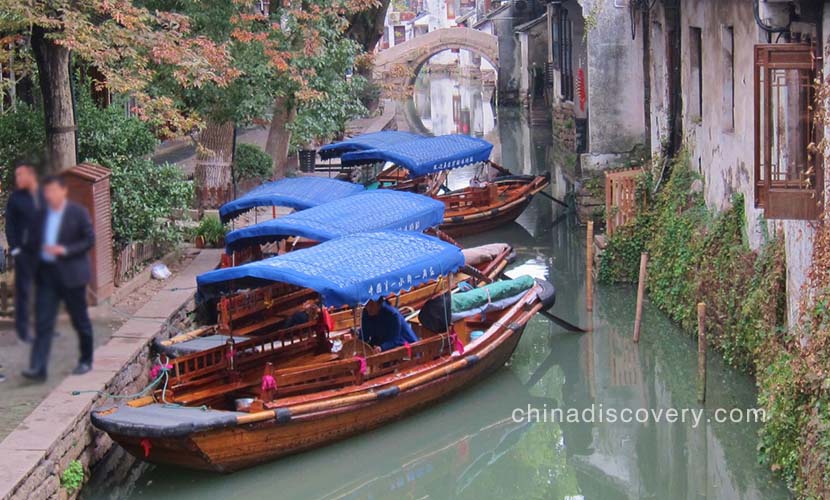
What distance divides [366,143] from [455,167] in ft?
6.41

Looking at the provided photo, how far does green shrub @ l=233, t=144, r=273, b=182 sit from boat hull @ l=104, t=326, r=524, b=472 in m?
9.84

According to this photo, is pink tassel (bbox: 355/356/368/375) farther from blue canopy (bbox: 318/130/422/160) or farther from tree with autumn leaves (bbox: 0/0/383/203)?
blue canopy (bbox: 318/130/422/160)

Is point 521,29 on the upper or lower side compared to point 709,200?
upper

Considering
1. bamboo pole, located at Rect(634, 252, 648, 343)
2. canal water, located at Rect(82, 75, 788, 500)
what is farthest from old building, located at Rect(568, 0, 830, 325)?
canal water, located at Rect(82, 75, 788, 500)

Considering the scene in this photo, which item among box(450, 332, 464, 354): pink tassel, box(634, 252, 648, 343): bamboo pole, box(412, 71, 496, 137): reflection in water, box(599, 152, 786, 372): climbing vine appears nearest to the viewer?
box(599, 152, 786, 372): climbing vine

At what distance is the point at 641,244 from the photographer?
17562mm

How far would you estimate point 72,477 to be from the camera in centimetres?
1027

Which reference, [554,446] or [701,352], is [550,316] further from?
[701,352]

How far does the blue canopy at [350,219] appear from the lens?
46.8ft

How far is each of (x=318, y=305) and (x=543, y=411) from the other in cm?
281

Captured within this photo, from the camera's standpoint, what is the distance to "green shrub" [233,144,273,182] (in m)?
22.0

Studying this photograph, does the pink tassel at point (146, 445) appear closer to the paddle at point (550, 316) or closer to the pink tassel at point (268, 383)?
the pink tassel at point (268, 383)

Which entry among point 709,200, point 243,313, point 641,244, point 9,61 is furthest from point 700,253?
point 9,61

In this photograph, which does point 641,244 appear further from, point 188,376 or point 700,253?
point 188,376
